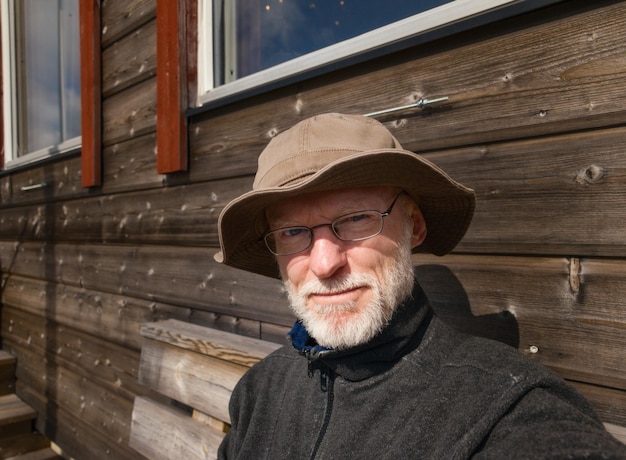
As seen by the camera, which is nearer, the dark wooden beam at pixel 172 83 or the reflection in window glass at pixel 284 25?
the reflection in window glass at pixel 284 25

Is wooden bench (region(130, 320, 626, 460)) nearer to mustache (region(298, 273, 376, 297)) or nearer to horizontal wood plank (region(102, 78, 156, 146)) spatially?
mustache (region(298, 273, 376, 297))

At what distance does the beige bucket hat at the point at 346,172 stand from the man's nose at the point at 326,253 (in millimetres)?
118

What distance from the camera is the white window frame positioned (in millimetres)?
1367

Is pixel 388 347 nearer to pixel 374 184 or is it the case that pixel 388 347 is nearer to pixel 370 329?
pixel 370 329

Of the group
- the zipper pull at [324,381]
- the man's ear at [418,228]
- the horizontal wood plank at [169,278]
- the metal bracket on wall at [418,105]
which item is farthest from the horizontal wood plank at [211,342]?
the metal bracket on wall at [418,105]

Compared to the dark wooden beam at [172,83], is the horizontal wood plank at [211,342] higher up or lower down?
lower down

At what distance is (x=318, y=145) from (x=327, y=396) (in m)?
0.63

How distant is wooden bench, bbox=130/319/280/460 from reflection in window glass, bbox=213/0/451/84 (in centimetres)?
126

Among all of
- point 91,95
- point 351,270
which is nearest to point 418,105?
point 351,270

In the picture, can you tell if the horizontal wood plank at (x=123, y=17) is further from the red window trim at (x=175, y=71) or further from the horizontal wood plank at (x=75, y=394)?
the horizontal wood plank at (x=75, y=394)

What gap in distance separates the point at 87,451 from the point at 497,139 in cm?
351

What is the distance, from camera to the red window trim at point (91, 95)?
3053 millimetres

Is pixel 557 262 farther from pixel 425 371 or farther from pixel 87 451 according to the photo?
pixel 87 451

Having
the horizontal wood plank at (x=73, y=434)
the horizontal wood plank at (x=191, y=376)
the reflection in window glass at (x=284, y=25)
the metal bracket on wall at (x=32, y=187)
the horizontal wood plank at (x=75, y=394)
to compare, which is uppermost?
the reflection in window glass at (x=284, y=25)
